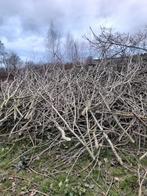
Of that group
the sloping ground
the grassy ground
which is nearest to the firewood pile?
the sloping ground

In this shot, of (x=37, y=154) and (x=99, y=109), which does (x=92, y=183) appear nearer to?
(x=37, y=154)

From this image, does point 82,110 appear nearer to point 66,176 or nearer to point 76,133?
point 76,133

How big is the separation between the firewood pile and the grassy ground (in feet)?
0.52

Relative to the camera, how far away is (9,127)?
5.73 meters

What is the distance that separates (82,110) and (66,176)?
1.50m

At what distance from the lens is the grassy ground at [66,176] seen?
11.4 ft

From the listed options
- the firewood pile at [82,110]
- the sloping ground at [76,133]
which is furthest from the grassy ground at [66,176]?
the firewood pile at [82,110]

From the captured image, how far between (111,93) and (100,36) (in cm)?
235

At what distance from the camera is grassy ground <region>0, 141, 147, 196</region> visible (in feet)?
11.4

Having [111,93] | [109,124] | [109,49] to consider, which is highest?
[109,49]

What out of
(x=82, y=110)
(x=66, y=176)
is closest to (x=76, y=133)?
(x=82, y=110)

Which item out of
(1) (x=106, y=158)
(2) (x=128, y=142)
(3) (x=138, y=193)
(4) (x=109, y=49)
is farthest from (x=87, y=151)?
(4) (x=109, y=49)

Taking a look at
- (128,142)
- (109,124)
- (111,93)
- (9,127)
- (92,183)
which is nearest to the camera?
(92,183)

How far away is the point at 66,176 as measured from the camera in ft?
12.3
